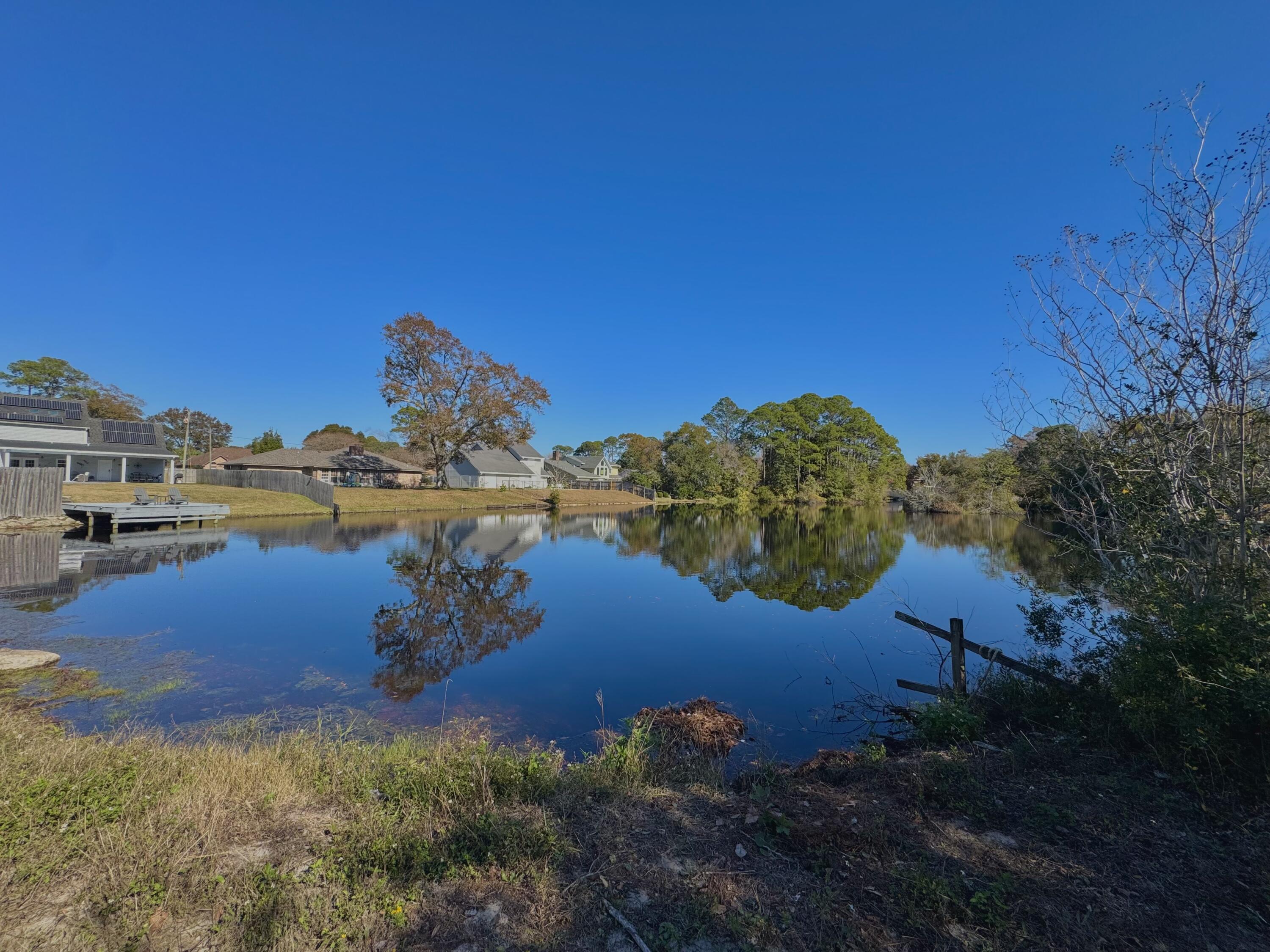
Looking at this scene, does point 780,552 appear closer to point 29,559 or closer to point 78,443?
point 29,559

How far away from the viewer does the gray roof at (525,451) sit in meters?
80.7

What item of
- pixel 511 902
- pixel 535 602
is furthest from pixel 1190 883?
pixel 535 602

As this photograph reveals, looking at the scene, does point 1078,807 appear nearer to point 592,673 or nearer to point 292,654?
point 592,673

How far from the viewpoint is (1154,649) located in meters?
4.65

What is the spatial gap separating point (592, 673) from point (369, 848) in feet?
20.7

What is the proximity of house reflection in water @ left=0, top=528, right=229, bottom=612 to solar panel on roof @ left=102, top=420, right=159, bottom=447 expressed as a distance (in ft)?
72.5

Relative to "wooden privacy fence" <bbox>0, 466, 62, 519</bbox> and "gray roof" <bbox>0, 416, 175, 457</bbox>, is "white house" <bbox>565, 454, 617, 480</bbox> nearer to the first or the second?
"gray roof" <bbox>0, 416, 175, 457</bbox>

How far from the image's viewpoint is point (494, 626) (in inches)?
493

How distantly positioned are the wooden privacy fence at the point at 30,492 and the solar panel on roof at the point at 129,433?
808 inches

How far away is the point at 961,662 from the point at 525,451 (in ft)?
256

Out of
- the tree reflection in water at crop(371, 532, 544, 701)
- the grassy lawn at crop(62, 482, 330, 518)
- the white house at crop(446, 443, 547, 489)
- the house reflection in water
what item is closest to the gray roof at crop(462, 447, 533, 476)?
the white house at crop(446, 443, 547, 489)

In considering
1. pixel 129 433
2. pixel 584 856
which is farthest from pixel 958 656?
pixel 129 433

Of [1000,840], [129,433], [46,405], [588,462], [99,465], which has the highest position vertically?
[588,462]

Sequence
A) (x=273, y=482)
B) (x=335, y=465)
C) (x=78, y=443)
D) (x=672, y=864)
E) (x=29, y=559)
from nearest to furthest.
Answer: (x=672, y=864) → (x=29, y=559) → (x=78, y=443) → (x=273, y=482) → (x=335, y=465)
